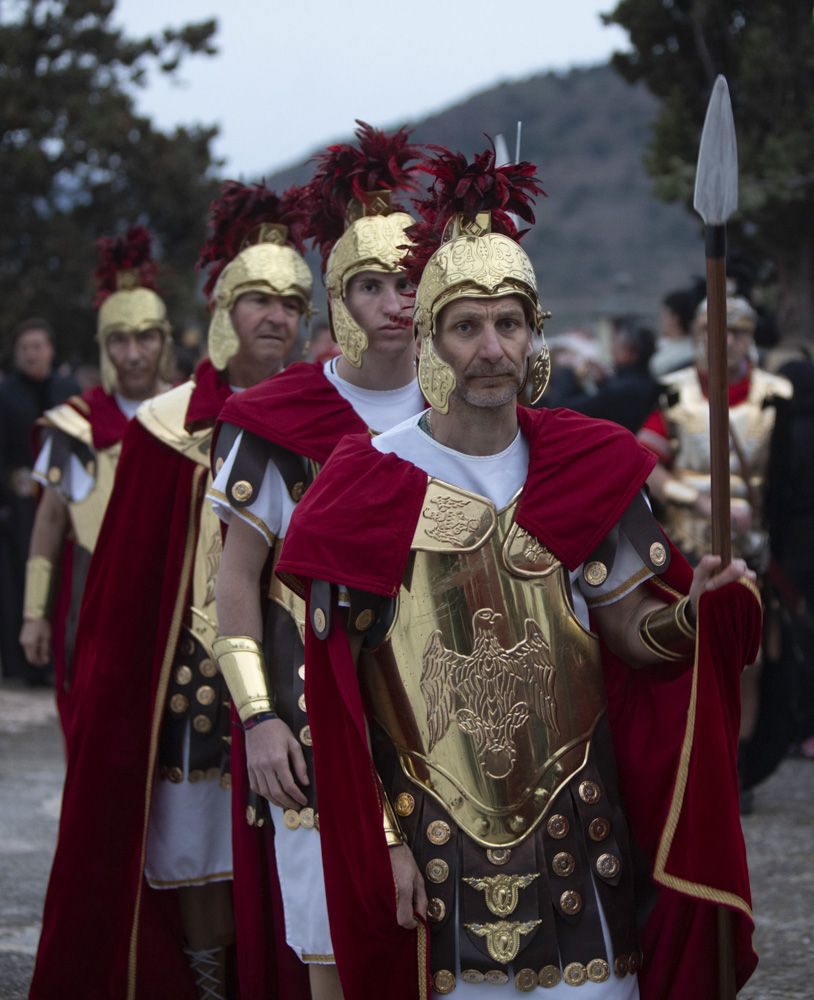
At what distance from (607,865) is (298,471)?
50.1 inches

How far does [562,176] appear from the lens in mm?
72500

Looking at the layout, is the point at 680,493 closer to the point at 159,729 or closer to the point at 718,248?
the point at 159,729

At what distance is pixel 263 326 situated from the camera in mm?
5023

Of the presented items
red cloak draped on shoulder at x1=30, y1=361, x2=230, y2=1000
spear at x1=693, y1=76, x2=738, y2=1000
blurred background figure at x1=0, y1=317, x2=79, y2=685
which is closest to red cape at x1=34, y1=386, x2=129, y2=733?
red cloak draped on shoulder at x1=30, y1=361, x2=230, y2=1000

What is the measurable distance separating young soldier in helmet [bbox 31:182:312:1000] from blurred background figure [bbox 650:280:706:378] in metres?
4.37

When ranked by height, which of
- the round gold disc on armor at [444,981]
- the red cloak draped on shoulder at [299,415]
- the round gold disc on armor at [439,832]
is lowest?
the round gold disc on armor at [444,981]

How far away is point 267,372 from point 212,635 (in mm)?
756

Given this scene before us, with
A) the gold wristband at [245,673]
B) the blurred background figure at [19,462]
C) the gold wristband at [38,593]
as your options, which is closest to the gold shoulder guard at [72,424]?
the gold wristband at [38,593]

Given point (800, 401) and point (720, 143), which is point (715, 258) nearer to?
point (720, 143)

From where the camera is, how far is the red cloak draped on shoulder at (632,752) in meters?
3.27

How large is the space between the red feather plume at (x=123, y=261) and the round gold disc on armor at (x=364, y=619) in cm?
356

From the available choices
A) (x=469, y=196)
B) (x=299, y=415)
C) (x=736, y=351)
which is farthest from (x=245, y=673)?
(x=736, y=351)

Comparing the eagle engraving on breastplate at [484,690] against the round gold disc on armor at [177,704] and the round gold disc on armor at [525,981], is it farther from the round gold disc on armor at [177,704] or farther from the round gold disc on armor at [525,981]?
the round gold disc on armor at [177,704]

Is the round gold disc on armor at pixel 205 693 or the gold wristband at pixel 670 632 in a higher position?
the gold wristband at pixel 670 632
